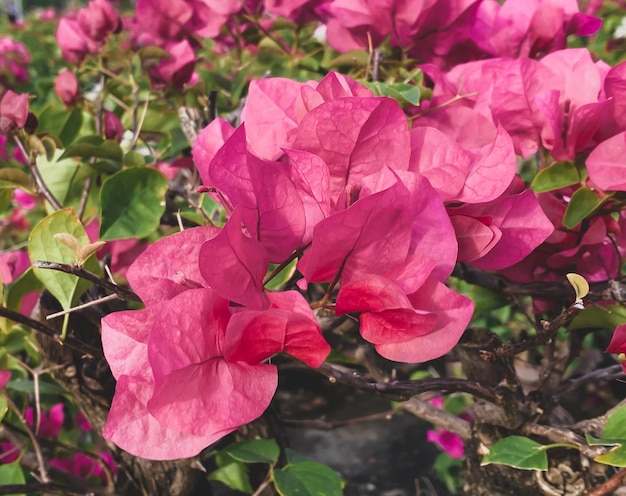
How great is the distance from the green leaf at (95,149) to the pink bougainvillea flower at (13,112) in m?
0.05

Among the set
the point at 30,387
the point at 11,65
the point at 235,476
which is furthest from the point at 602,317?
the point at 11,65

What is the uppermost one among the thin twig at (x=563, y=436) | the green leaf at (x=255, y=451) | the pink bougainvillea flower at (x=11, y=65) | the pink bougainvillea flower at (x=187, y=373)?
the pink bougainvillea flower at (x=187, y=373)

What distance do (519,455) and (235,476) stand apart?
1.37ft

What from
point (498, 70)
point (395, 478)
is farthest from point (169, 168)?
point (395, 478)

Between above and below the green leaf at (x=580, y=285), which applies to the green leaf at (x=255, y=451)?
below

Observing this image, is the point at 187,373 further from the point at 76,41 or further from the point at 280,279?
the point at 76,41

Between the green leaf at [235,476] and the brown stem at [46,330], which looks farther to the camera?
the green leaf at [235,476]

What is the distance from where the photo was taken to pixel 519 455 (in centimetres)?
48

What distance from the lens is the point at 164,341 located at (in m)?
0.30

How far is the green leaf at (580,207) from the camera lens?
0.46m

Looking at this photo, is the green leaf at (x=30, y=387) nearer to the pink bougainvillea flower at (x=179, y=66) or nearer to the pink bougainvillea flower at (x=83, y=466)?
the pink bougainvillea flower at (x=83, y=466)

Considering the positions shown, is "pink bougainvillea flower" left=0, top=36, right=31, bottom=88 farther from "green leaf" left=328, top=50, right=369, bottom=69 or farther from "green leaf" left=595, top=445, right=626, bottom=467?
"green leaf" left=595, top=445, right=626, bottom=467

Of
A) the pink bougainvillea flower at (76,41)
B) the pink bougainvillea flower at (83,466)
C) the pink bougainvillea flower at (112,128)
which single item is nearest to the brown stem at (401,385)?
the pink bougainvillea flower at (112,128)

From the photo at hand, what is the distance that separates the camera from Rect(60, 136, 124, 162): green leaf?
628 mm
